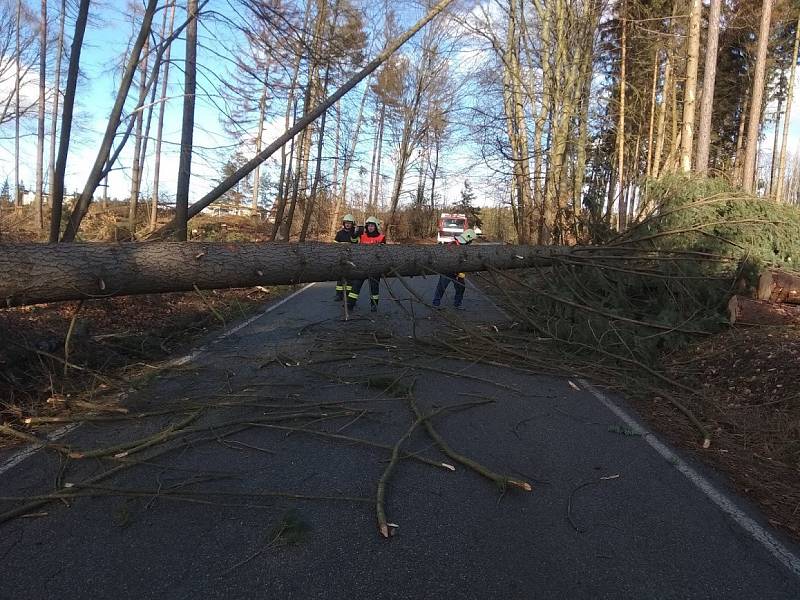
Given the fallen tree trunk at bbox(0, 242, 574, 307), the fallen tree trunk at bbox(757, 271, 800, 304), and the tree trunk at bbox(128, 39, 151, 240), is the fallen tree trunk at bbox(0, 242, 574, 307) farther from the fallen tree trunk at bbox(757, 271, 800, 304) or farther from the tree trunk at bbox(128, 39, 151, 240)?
the tree trunk at bbox(128, 39, 151, 240)

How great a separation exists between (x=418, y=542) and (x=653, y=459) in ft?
7.32

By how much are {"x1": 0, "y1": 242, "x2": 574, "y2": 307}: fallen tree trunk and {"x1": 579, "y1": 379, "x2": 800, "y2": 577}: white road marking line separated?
370 cm

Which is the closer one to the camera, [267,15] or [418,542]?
[418,542]

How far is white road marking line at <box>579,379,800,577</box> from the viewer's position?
9.57 feet

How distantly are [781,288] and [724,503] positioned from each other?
5564 mm

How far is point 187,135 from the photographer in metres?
10.2

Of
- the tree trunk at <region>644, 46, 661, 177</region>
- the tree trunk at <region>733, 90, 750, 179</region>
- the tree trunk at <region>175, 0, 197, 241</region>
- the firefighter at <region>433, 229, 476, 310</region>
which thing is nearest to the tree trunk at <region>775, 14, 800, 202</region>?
the tree trunk at <region>733, 90, 750, 179</region>

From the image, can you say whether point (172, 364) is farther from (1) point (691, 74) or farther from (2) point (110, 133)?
(1) point (691, 74)

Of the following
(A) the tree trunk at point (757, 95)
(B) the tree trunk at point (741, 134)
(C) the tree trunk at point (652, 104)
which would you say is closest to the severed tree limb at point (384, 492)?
(A) the tree trunk at point (757, 95)

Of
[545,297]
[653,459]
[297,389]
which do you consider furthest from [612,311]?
[297,389]

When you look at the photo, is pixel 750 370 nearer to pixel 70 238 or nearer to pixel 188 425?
pixel 188 425

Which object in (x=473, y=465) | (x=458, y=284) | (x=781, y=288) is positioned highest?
(x=781, y=288)

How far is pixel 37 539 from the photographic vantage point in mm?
2805

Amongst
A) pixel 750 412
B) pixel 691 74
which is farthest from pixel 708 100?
pixel 750 412
